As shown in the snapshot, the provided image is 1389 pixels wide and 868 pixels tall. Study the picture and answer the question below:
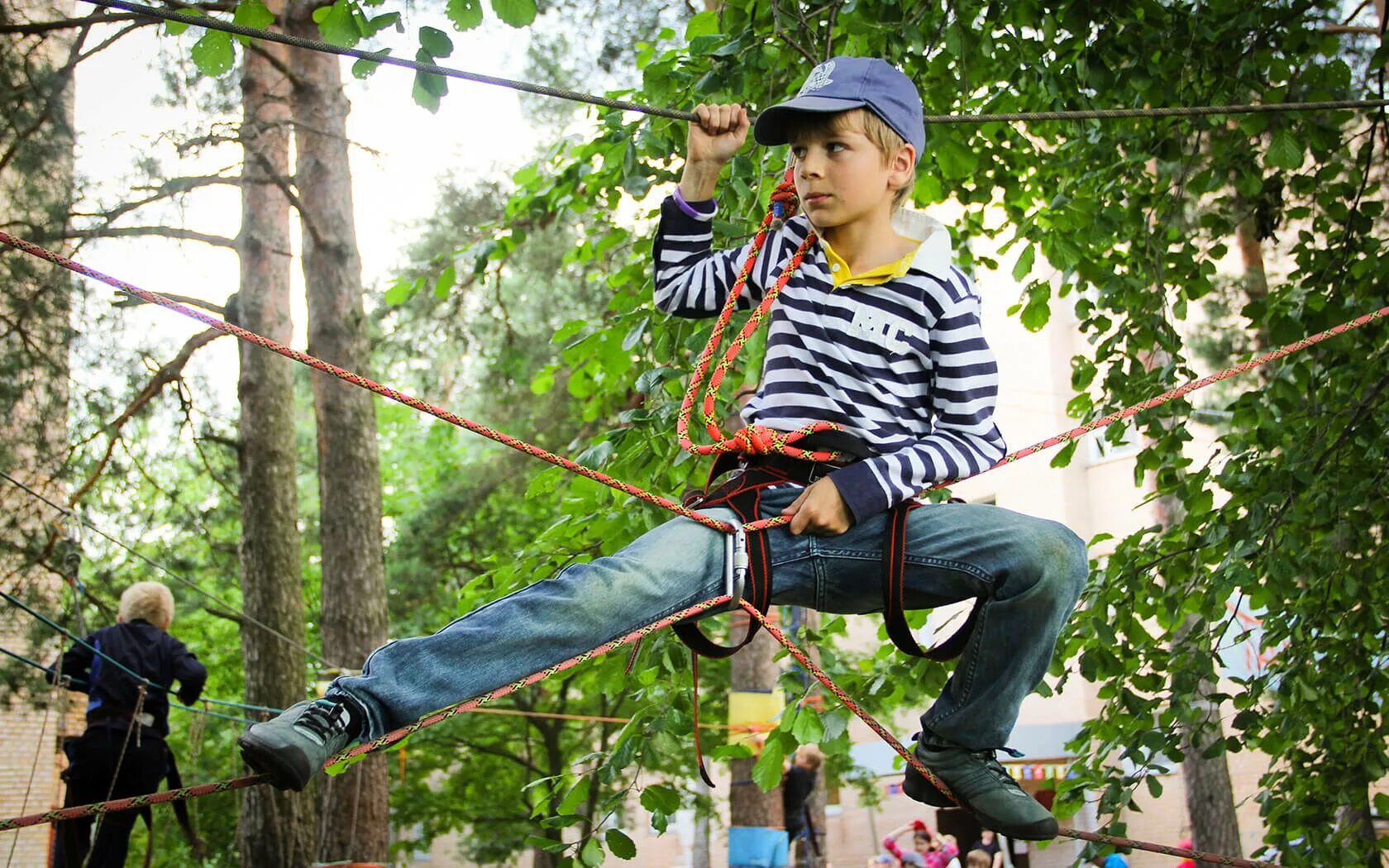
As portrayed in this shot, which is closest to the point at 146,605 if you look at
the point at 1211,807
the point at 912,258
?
the point at 912,258

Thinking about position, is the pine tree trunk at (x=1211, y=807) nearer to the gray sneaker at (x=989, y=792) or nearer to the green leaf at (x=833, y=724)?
the green leaf at (x=833, y=724)

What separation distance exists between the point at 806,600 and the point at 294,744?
1.02 m

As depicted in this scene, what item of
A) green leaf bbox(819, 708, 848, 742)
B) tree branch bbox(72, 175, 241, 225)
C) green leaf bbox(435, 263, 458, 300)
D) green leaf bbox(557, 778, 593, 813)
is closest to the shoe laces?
green leaf bbox(557, 778, 593, 813)

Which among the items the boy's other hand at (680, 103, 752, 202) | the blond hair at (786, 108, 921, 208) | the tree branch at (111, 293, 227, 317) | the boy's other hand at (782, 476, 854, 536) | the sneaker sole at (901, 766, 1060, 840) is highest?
the tree branch at (111, 293, 227, 317)

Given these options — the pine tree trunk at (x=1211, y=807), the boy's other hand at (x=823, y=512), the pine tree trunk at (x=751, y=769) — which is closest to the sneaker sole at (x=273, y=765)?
the boy's other hand at (x=823, y=512)

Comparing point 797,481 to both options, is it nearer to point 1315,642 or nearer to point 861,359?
point 861,359

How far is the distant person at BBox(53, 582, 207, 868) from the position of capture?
601cm

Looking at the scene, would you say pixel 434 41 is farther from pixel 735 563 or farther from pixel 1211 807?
pixel 1211 807

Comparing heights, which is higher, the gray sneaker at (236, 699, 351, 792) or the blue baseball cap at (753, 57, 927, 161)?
the blue baseball cap at (753, 57, 927, 161)

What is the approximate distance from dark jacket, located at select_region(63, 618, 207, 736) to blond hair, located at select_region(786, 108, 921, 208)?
4506mm

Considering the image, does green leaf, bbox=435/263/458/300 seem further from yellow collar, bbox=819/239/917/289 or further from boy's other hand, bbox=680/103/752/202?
yellow collar, bbox=819/239/917/289

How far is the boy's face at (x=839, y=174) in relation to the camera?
258 centimetres

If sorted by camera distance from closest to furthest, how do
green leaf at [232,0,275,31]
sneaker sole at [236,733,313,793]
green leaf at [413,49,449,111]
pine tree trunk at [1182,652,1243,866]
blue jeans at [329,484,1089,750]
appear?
sneaker sole at [236,733,313,793] → blue jeans at [329,484,1089,750] → green leaf at [413,49,449,111] → green leaf at [232,0,275,31] → pine tree trunk at [1182,652,1243,866]

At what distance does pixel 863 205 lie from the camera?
259 cm
